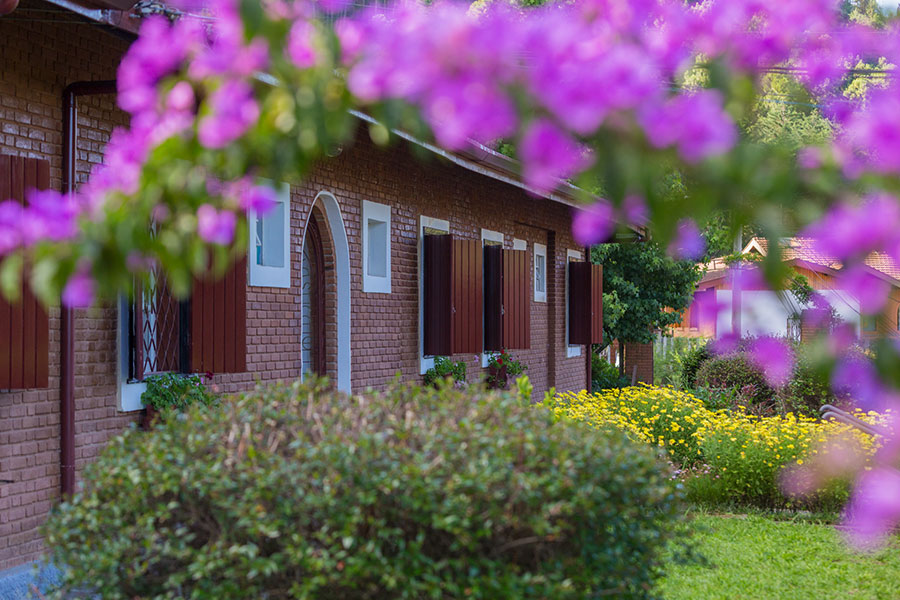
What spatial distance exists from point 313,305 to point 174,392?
2.81 meters

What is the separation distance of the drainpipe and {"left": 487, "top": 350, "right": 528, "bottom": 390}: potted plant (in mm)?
6907

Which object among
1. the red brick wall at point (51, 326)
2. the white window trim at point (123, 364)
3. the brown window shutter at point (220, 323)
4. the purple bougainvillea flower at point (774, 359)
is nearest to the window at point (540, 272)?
the purple bougainvillea flower at point (774, 359)

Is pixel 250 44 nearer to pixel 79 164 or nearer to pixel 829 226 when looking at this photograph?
pixel 829 226

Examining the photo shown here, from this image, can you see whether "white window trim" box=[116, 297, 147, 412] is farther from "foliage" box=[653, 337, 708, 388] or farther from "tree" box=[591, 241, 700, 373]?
"tree" box=[591, 241, 700, 373]

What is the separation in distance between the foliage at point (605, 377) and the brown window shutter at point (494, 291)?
9685 millimetres

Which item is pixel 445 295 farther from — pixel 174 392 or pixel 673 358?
pixel 673 358

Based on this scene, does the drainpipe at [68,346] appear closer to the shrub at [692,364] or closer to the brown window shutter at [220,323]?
the brown window shutter at [220,323]

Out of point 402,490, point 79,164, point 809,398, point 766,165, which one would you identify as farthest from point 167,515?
point 809,398

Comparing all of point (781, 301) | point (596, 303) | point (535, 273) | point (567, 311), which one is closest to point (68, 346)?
point (781, 301)

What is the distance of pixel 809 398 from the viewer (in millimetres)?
13805

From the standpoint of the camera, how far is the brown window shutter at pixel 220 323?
21.7ft

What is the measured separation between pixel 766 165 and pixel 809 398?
509 inches

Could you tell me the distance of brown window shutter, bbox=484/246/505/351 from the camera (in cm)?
1174

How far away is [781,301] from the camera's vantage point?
233 cm
